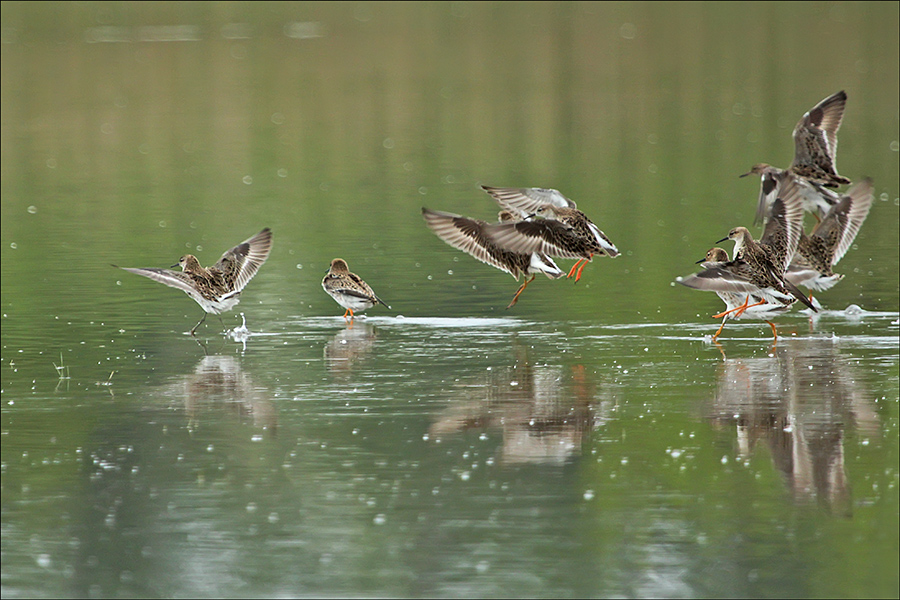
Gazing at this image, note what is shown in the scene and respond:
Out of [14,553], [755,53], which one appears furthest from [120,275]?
[755,53]

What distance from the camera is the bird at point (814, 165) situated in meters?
13.3

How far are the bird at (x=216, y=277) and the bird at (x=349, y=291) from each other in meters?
0.71

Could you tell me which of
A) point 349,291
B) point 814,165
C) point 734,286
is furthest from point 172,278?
point 814,165

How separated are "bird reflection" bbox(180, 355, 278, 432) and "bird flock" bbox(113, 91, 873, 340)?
1.08 m

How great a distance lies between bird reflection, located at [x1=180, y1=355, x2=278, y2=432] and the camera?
29.0 feet

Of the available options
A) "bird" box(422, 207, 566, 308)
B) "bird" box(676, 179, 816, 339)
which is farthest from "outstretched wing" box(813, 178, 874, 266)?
"bird" box(422, 207, 566, 308)

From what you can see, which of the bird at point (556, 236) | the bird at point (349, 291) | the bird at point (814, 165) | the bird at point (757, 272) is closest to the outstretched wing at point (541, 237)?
the bird at point (556, 236)

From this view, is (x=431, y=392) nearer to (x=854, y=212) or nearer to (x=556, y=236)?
(x=556, y=236)

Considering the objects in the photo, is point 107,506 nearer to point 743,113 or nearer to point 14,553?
point 14,553

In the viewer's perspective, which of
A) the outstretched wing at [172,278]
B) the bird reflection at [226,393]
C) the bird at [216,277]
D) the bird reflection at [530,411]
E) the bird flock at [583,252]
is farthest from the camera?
the bird at [216,277]

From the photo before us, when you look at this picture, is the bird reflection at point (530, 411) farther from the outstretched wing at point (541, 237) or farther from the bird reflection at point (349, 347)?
the outstretched wing at point (541, 237)

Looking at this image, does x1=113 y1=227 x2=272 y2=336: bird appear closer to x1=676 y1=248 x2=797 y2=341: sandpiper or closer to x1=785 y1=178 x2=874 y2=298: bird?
x1=676 y1=248 x2=797 y2=341: sandpiper

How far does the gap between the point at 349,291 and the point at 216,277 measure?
1.11 metres

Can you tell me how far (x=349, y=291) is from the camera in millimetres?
12078
